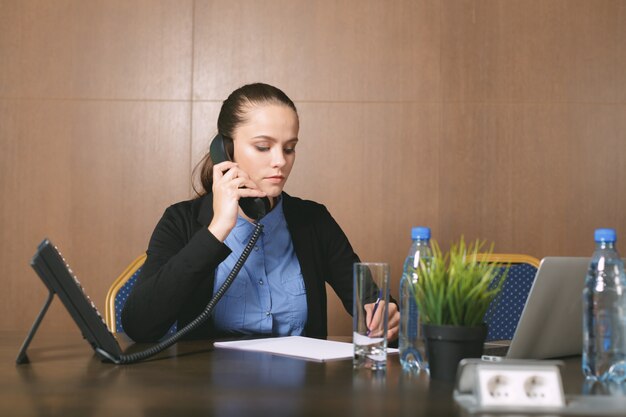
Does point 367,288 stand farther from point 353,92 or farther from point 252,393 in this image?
point 353,92

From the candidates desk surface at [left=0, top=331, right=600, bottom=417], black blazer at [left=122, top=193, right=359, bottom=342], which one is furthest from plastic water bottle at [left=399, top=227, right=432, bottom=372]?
black blazer at [left=122, top=193, right=359, bottom=342]

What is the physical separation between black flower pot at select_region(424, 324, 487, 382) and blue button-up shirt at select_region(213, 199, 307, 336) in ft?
2.78

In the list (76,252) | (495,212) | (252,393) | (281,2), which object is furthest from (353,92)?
(252,393)

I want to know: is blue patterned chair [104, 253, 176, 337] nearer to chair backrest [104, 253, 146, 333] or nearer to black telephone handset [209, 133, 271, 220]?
chair backrest [104, 253, 146, 333]

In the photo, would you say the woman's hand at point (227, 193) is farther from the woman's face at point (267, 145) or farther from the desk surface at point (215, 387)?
the desk surface at point (215, 387)

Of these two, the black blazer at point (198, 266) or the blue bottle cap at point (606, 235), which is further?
the black blazer at point (198, 266)

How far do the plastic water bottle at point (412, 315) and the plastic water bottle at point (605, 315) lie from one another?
26 centimetres

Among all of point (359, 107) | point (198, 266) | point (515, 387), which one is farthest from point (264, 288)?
point (359, 107)

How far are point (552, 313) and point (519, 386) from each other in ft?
1.28

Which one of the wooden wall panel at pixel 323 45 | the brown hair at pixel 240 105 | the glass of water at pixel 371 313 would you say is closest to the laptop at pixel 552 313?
the glass of water at pixel 371 313

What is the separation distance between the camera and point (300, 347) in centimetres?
152

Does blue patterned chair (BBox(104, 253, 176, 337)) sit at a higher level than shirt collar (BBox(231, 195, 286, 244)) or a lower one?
lower

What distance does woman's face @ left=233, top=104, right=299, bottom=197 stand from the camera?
205cm

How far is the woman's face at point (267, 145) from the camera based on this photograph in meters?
2.05
